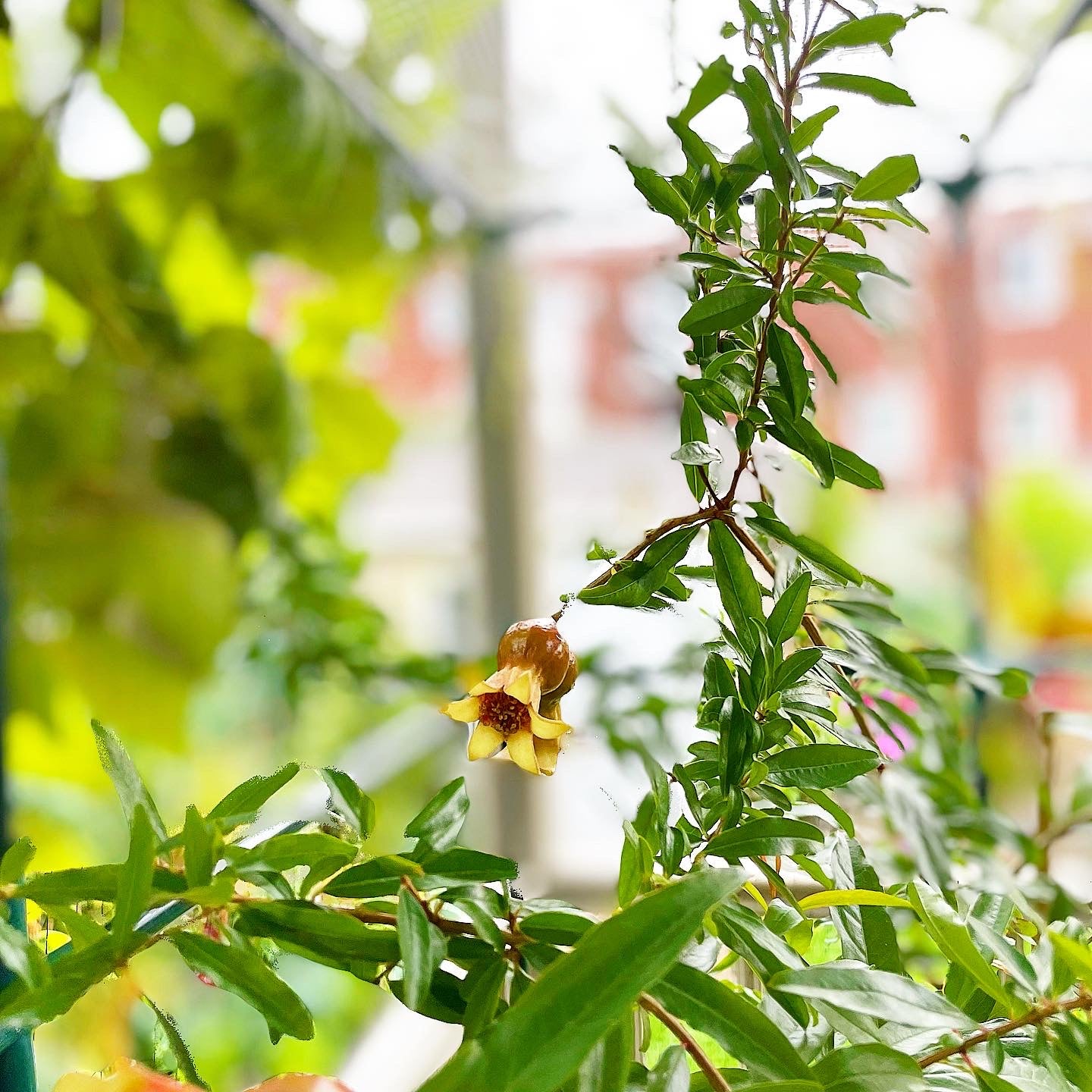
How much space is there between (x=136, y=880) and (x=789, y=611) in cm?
10

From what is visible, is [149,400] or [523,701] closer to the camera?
[523,701]

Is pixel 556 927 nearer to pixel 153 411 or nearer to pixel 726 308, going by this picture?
pixel 726 308

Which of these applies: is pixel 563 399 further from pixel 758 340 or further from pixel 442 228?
pixel 758 340

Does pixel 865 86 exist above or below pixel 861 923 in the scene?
above

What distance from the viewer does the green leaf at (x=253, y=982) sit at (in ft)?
0.45

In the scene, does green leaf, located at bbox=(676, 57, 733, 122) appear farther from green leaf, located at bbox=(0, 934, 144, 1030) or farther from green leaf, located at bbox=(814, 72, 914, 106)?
green leaf, located at bbox=(0, 934, 144, 1030)

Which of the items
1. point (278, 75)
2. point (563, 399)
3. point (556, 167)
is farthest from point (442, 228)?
point (563, 399)

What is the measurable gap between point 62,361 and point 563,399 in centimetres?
211

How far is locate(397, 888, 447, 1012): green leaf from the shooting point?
0.13m

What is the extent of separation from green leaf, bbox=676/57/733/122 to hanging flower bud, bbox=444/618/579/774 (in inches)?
3.2

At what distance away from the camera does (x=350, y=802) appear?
0.50 feet

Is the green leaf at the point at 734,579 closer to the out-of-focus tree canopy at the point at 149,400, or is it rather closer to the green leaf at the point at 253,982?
the green leaf at the point at 253,982

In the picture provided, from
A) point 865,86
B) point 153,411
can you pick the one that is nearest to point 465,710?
point 865,86

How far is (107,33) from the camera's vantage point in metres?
0.55
